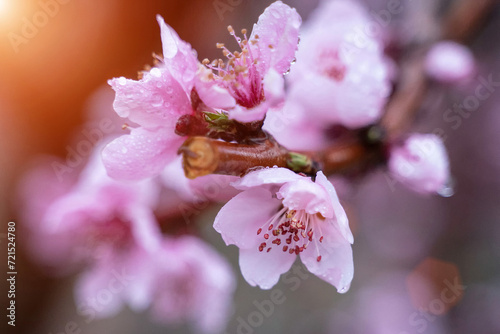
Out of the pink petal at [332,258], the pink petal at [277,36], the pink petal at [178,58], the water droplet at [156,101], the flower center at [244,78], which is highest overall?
the pink petal at [178,58]

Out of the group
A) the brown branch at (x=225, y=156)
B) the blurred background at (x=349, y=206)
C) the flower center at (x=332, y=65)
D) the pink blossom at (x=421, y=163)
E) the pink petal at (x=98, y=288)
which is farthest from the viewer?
the blurred background at (x=349, y=206)

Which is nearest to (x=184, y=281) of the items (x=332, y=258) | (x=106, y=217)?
(x=106, y=217)

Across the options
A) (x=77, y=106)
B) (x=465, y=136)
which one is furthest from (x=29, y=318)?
(x=465, y=136)

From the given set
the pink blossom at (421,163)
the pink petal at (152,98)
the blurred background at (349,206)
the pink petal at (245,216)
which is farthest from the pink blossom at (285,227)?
the blurred background at (349,206)

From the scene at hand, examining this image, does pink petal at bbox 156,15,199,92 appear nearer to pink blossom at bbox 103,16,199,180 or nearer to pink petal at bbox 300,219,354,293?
pink blossom at bbox 103,16,199,180

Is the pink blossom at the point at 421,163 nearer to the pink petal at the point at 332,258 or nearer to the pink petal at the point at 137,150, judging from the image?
the pink petal at the point at 332,258

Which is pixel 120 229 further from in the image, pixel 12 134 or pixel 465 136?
pixel 465 136

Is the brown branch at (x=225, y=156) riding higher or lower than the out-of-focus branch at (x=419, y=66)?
higher
